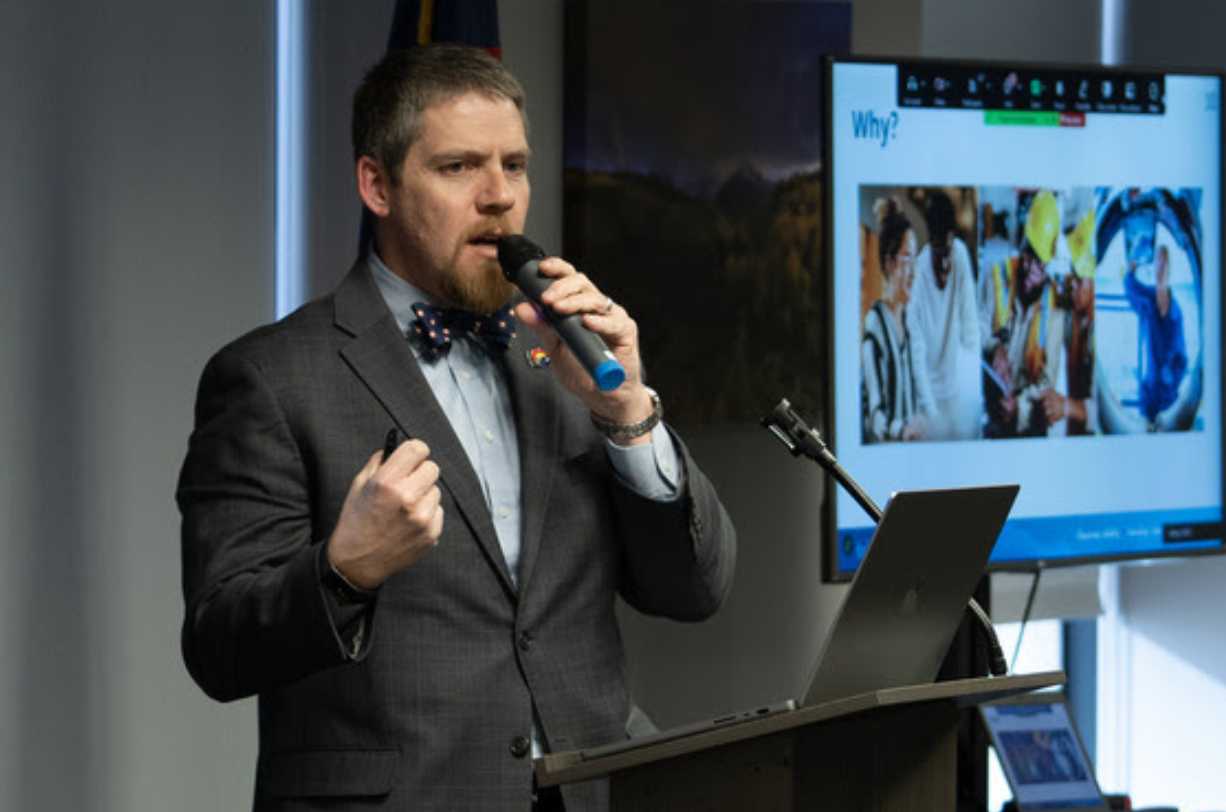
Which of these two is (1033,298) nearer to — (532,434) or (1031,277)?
(1031,277)

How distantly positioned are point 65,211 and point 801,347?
1.69m

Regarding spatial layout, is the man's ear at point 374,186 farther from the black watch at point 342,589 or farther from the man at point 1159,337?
the man at point 1159,337

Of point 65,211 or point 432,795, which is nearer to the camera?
point 432,795

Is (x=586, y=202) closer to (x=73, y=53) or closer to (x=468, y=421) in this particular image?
(x=73, y=53)

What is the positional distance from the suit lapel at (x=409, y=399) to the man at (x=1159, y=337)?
188 cm

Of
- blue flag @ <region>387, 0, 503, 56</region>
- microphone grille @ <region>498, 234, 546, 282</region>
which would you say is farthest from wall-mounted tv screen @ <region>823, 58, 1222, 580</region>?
microphone grille @ <region>498, 234, 546, 282</region>

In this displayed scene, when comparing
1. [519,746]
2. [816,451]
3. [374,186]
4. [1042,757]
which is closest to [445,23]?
[374,186]

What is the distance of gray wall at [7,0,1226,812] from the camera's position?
2.65 m

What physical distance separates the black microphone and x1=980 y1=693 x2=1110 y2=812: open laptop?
5.87 feet

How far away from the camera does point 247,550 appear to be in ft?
6.79

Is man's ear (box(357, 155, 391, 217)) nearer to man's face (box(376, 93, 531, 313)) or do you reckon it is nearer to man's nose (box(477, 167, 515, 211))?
man's face (box(376, 93, 531, 313))

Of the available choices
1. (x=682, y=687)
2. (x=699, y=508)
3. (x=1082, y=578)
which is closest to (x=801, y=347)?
(x=682, y=687)

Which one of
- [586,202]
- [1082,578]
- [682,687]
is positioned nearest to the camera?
[586,202]

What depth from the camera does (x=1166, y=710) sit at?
15.8 feet
